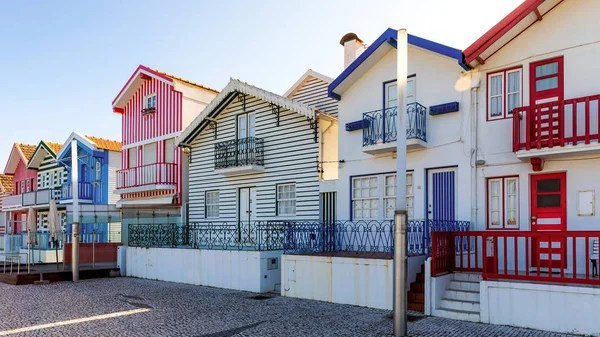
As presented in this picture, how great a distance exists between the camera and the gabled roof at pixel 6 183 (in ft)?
128

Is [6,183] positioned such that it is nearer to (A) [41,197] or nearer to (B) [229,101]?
(A) [41,197]

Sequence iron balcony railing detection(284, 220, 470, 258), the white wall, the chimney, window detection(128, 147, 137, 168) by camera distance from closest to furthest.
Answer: the white wall, iron balcony railing detection(284, 220, 470, 258), the chimney, window detection(128, 147, 137, 168)

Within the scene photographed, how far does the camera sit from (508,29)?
38.2 ft

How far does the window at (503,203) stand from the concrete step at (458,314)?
296 cm

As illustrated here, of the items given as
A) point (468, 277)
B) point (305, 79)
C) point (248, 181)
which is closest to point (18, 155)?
point (248, 181)

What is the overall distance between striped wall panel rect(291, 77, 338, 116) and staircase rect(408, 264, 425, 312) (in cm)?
914

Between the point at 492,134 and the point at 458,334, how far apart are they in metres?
5.46

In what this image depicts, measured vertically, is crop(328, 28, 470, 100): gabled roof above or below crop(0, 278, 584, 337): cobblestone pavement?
above

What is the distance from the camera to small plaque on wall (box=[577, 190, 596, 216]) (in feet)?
35.3

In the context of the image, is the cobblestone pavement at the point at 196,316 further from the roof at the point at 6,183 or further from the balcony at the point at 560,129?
the roof at the point at 6,183

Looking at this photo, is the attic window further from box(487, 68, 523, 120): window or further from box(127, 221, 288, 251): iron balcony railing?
box(487, 68, 523, 120): window

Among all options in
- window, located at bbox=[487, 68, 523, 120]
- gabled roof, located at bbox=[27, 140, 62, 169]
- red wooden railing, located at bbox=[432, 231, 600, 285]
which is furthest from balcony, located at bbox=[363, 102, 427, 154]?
gabled roof, located at bbox=[27, 140, 62, 169]

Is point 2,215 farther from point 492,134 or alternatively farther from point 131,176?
point 492,134

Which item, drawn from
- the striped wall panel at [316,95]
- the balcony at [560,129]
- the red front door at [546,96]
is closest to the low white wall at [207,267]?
the striped wall panel at [316,95]
